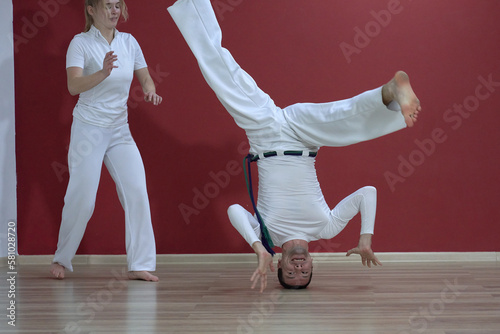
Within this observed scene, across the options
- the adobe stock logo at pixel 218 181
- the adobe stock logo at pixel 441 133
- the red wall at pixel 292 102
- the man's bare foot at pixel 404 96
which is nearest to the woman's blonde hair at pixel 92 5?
the red wall at pixel 292 102

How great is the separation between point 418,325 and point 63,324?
3.73 ft

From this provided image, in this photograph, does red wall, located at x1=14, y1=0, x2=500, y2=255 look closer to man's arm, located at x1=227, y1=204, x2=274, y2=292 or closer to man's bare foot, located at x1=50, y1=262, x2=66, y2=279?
man's bare foot, located at x1=50, y1=262, x2=66, y2=279

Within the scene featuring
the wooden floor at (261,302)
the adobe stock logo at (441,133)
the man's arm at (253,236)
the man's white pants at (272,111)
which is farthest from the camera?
the adobe stock logo at (441,133)

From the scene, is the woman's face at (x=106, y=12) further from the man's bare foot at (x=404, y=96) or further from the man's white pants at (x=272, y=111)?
the man's bare foot at (x=404, y=96)

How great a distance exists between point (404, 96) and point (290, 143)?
603 millimetres

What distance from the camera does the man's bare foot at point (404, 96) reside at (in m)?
2.27

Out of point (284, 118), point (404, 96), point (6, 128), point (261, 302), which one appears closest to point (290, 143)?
point (284, 118)

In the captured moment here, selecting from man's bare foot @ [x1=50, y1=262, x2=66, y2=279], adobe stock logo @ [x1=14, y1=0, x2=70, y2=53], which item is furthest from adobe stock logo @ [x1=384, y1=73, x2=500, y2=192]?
adobe stock logo @ [x1=14, y1=0, x2=70, y2=53]

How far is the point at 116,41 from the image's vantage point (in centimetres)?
311

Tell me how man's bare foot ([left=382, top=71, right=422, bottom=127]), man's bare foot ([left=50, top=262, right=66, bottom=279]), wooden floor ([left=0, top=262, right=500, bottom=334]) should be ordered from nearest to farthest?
wooden floor ([left=0, top=262, right=500, bottom=334]) < man's bare foot ([left=382, top=71, right=422, bottom=127]) < man's bare foot ([left=50, top=262, right=66, bottom=279])

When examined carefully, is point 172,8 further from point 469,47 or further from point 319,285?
point 469,47

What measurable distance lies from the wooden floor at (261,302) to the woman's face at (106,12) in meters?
1.23

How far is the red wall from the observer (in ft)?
11.8

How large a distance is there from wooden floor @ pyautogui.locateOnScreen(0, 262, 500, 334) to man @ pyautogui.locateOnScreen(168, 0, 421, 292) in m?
0.23
